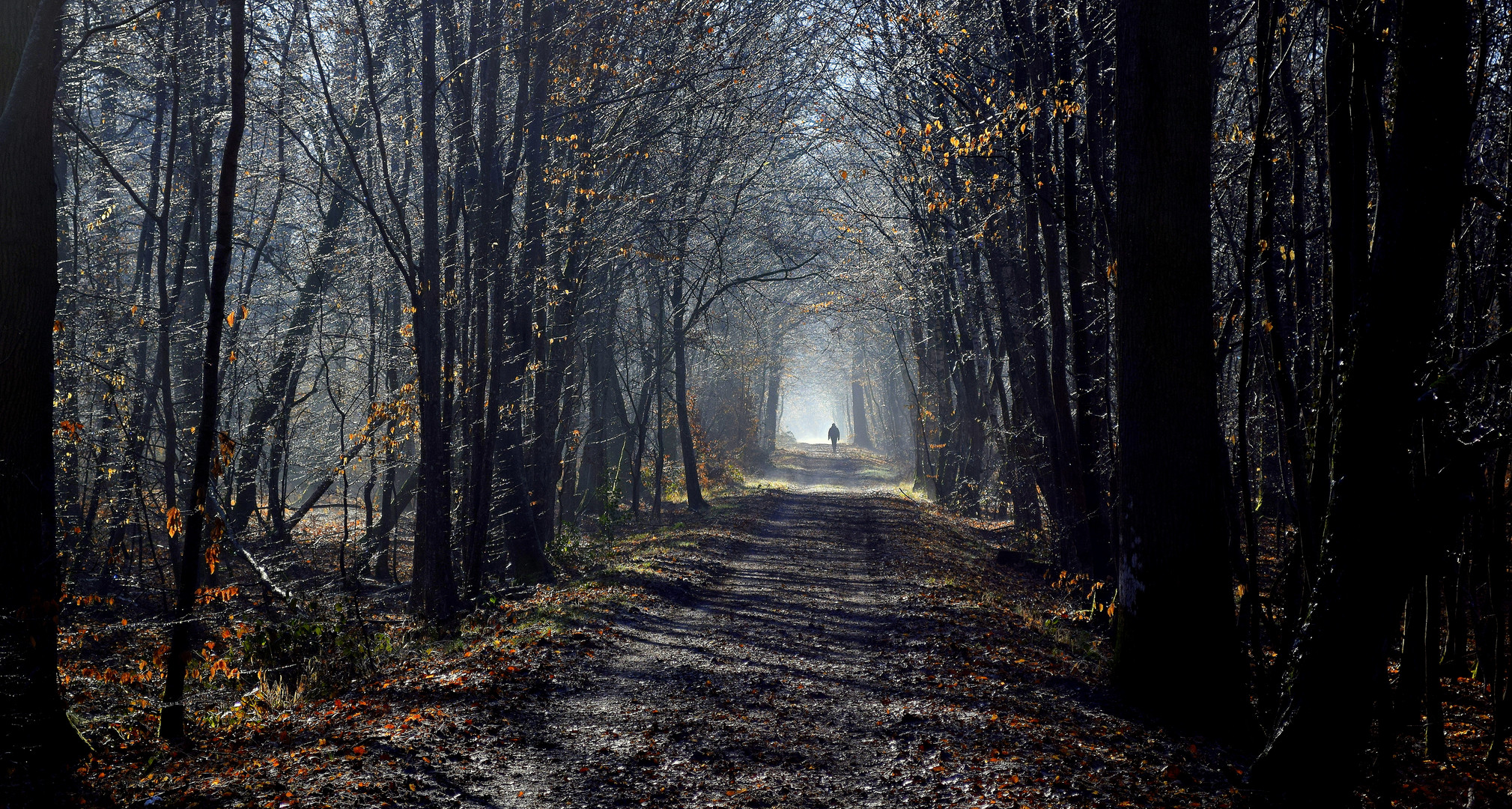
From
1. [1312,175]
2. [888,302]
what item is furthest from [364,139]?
[1312,175]

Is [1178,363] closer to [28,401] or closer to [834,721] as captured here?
[834,721]

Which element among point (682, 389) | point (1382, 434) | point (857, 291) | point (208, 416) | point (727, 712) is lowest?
point (727, 712)

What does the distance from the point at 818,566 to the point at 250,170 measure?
11.4m

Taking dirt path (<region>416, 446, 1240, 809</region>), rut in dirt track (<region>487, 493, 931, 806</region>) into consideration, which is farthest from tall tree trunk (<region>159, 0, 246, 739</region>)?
rut in dirt track (<region>487, 493, 931, 806</region>)

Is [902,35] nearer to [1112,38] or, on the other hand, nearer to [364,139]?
[1112,38]

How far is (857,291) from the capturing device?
25.0 m

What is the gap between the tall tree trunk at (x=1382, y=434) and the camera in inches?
142

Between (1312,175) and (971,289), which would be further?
(971,289)

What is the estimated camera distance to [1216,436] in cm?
610

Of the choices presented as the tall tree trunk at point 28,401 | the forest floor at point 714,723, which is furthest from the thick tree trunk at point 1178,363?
the tall tree trunk at point 28,401

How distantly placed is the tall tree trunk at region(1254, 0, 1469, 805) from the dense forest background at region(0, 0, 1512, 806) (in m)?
0.02

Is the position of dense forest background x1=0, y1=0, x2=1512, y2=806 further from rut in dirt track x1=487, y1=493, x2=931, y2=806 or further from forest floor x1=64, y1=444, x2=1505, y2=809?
rut in dirt track x1=487, y1=493, x2=931, y2=806

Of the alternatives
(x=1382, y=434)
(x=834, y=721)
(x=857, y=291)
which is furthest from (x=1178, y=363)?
(x=857, y=291)

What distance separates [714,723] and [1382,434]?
15.1ft
